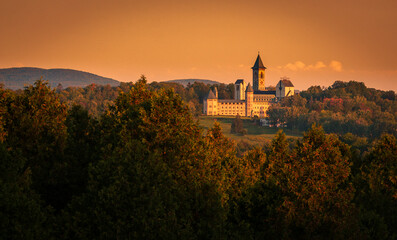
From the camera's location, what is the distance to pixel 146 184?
18.3 metres

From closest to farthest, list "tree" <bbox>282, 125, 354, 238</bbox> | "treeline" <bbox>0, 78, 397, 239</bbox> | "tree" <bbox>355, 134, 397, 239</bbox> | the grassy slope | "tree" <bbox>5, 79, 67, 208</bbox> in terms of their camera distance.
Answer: "treeline" <bbox>0, 78, 397, 239</bbox>, "tree" <bbox>5, 79, 67, 208</bbox>, "tree" <bbox>282, 125, 354, 238</bbox>, "tree" <bbox>355, 134, 397, 239</bbox>, the grassy slope

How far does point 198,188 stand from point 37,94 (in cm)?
997

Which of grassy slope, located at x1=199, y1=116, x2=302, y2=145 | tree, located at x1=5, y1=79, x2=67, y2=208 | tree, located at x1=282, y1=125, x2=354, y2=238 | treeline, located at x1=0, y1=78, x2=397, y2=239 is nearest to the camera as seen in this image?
treeline, located at x1=0, y1=78, x2=397, y2=239

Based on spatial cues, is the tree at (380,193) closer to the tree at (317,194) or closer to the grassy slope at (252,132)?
the tree at (317,194)

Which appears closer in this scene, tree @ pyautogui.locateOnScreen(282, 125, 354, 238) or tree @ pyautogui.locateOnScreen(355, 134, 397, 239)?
tree @ pyautogui.locateOnScreen(282, 125, 354, 238)

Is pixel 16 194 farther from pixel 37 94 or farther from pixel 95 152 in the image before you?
pixel 37 94

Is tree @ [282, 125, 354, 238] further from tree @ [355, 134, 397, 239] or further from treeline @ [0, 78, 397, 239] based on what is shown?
tree @ [355, 134, 397, 239]

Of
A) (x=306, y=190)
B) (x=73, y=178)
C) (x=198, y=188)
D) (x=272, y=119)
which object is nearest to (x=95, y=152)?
(x=73, y=178)

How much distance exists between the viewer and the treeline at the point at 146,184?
58.2ft

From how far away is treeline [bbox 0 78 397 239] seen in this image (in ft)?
58.2

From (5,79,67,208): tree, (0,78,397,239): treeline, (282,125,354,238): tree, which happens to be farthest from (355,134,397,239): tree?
(5,79,67,208): tree

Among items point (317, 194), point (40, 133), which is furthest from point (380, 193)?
point (40, 133)

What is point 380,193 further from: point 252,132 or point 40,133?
point 252,132

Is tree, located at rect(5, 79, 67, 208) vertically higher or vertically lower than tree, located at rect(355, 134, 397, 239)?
higher
